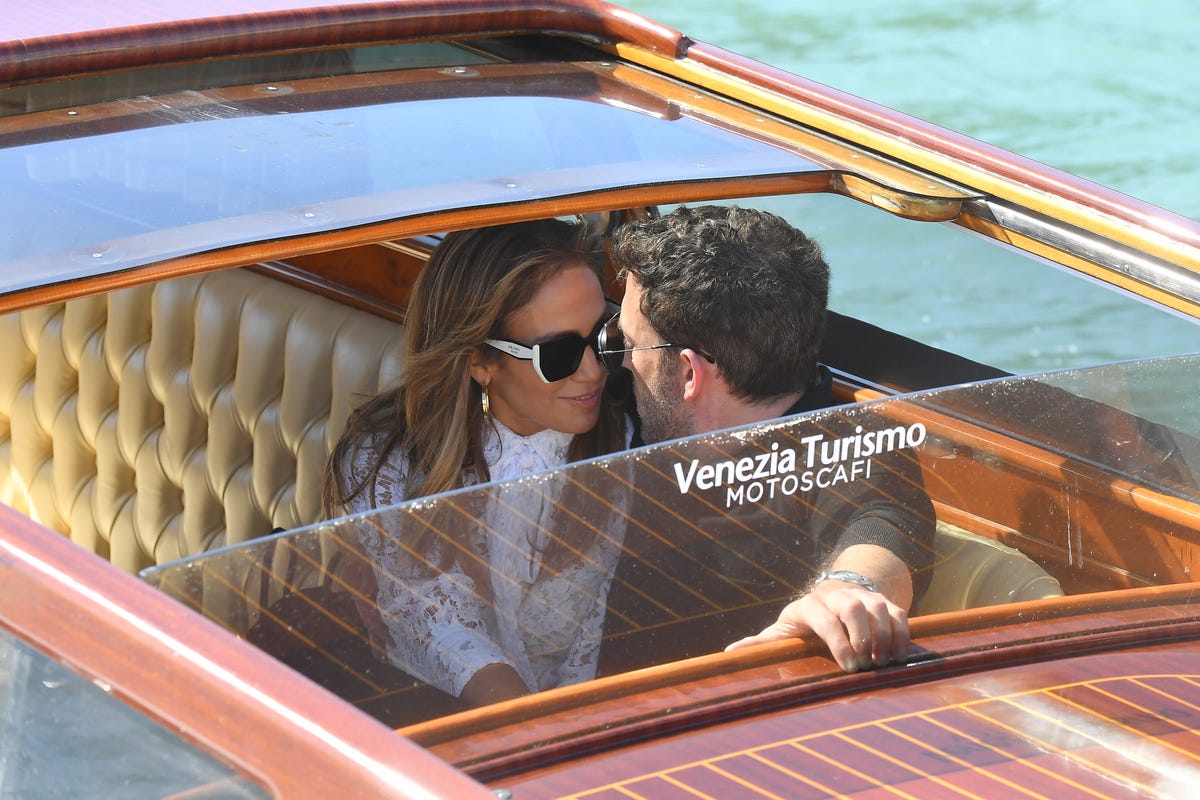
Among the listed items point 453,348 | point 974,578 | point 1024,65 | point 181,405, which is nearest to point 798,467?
point 974,578

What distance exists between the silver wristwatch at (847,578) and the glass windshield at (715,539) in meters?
0.01

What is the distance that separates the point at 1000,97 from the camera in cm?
854

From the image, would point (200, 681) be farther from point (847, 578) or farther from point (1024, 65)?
point (1024, 65)

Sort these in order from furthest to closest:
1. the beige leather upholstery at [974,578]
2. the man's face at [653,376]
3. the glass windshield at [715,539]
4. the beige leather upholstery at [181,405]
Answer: the beige leather upholstery at [181,405]
the man's face at [653,376]
the beige leather upholstery at [974,578]
the glass windshield at [715,539]

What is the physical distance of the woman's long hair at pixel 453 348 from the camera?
2.10 m

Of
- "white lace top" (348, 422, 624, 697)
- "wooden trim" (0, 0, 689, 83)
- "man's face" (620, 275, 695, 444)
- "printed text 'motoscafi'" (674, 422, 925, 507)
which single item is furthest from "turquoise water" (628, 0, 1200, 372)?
"white lace top" (348, 422, 624, 697)

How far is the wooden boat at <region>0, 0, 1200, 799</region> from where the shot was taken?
1033 millimetres

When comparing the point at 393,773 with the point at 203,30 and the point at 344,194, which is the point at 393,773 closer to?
the point at 344,194

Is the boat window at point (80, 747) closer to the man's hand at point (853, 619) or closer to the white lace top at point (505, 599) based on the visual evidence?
the white lace top at point (505, 599)

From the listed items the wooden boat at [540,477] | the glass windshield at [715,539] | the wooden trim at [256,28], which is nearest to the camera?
the wooden boat at [540,477]

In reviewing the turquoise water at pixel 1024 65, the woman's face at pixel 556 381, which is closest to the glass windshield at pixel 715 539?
the woman's face at pixel 556 381

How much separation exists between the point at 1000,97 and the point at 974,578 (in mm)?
7452

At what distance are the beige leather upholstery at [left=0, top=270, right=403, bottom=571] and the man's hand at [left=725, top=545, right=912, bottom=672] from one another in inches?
44.5

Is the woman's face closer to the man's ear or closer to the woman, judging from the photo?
the woman
